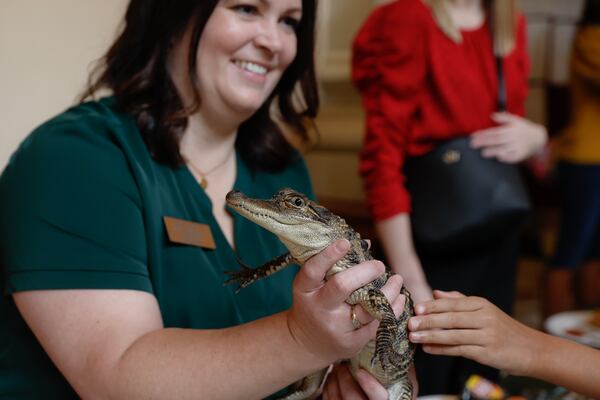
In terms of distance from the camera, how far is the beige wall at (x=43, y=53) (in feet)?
5.42

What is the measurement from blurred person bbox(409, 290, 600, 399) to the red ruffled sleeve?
28.5 inches

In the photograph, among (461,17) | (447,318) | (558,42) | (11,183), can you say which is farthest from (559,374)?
(558,42)

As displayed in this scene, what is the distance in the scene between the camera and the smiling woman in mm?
909

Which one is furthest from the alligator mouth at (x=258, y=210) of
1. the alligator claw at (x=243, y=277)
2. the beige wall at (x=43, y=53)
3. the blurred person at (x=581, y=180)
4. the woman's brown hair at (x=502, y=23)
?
the blurred person at (x=581, y=180)

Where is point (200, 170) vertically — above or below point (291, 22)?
below

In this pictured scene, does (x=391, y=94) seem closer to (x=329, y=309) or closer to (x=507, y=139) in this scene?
(x=507, y=139)

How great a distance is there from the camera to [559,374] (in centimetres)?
113

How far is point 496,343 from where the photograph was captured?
1045 millimetres

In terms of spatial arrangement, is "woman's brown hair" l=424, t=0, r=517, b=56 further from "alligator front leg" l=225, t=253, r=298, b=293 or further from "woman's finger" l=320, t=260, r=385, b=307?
"woman's finger" l=320, t=260, r=385, b=307

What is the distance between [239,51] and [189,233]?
349 millimetres

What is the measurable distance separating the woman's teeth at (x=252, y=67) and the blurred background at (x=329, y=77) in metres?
0.35

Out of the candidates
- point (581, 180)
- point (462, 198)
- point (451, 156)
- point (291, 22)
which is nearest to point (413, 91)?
point (451, 156)

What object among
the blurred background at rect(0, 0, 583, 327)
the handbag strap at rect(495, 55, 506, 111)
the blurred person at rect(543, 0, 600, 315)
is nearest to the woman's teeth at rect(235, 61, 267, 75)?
the blurred background at rect(0, 0, 583, 327)

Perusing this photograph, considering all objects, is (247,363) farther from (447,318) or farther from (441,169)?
(441,169)
